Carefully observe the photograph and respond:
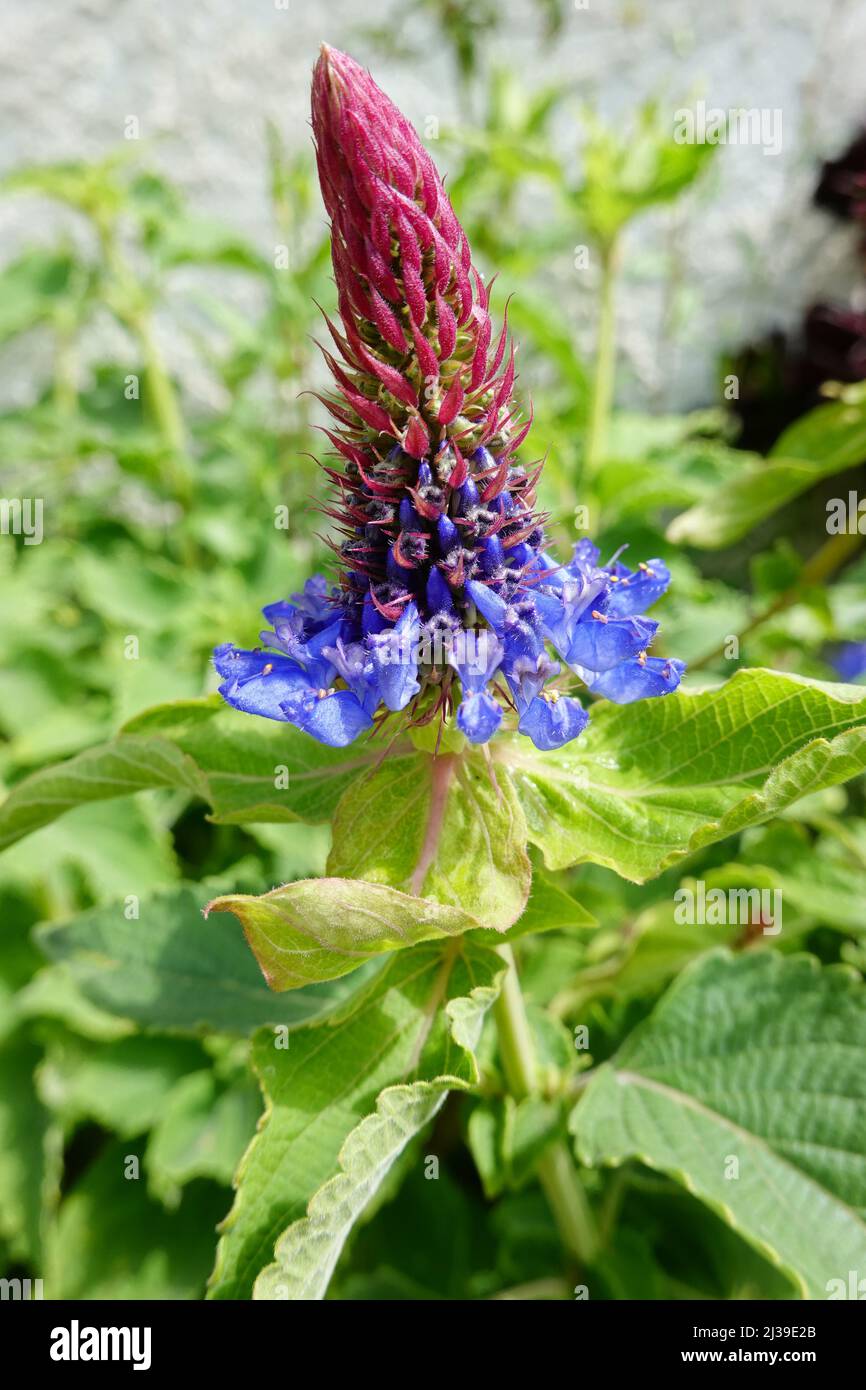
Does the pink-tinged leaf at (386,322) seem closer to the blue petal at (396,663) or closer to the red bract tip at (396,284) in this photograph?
the red bract tip at (396,284)

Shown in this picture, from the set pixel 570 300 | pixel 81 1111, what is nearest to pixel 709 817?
pixel 81 1111

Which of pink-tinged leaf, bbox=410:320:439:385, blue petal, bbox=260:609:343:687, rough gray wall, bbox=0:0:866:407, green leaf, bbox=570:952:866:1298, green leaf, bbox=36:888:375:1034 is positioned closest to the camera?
pink-tinged leaf, bbox=410:320:439:385

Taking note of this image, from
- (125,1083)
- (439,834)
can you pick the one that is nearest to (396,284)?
(439,834)

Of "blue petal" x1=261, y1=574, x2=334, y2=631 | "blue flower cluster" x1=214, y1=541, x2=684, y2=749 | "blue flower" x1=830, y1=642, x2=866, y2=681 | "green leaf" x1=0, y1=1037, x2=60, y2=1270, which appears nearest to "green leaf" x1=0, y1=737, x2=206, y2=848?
"blue flower cluster" x1=214, y1=541, x2=684, y2=749

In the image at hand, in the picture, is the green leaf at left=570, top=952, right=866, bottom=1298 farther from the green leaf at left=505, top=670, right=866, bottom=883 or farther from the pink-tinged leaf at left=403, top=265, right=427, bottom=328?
the pink-tinged leaf at left=403, top=265, right=427, bottom=328

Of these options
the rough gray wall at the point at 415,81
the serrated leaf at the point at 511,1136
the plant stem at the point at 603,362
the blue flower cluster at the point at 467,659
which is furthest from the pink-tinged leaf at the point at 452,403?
the rough gray wall at the point at 415,81

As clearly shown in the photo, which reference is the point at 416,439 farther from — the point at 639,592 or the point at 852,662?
the point at 852,662
